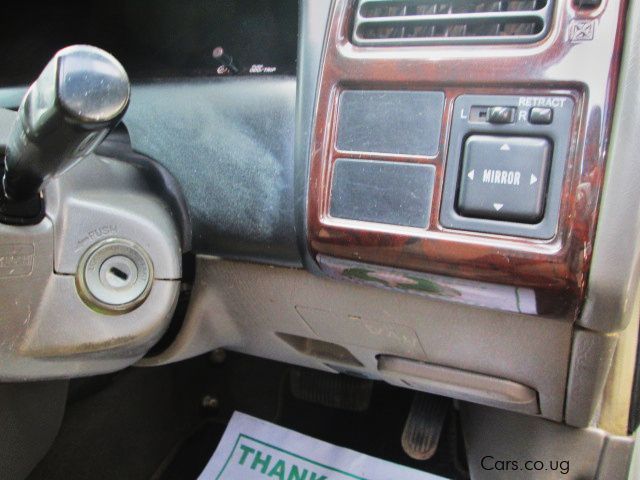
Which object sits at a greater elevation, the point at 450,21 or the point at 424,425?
the point at 450,21

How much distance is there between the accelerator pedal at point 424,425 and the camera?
99 centimetres

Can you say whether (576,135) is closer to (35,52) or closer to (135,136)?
(135,136)

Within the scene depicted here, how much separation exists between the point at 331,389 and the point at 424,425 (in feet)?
0.58

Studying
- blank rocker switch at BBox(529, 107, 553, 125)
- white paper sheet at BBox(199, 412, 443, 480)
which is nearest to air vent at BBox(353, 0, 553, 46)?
blank rocker switch at BBox(529, 107, 553, 125)

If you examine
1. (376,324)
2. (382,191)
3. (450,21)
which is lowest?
(376,324)

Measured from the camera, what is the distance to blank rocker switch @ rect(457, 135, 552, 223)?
18.8 inches

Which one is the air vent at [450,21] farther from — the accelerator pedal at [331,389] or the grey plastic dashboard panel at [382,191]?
the accelerator pedal at [331,389]

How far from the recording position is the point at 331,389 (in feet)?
3.62

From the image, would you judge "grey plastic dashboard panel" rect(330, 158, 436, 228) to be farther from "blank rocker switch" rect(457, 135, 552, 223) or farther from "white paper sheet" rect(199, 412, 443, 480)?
"white paper sheet" rect(199, 412, 443, 480)

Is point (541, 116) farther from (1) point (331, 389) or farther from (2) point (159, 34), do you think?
(1) point (331, 389)

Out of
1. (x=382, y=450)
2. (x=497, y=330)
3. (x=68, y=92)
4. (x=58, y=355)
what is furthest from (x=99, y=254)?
(x=382, y=450)

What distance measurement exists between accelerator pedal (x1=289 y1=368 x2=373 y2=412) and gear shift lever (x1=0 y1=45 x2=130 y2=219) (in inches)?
29.2

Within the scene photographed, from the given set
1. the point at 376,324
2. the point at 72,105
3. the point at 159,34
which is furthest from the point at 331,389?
the point at 72,105

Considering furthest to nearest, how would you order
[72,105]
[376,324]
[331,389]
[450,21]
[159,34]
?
[331,389], [159,34], [376,324], [450,21], [72,105]
